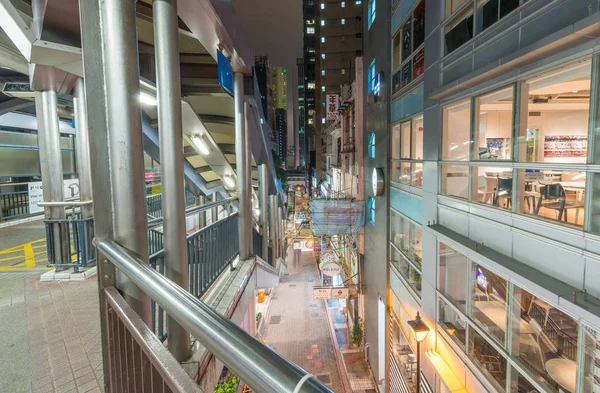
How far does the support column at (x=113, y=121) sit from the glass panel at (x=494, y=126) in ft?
14.9

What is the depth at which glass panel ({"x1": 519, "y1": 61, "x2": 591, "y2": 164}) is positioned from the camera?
12.4 ft

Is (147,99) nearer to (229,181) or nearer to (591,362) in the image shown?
(229,181)

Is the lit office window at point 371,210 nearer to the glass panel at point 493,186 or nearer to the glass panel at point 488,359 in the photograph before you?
the glass panel at point 493,186

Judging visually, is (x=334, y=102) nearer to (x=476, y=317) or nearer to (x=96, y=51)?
(x=476, y=317)

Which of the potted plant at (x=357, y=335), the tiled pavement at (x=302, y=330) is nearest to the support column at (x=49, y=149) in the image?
the tiled pavement at (x=302, y=330)

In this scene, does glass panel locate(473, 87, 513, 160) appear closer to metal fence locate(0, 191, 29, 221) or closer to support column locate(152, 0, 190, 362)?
support column locate(152, 0, 190, 362)

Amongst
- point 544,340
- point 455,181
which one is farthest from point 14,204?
point 544,340

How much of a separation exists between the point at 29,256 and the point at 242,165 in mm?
4749

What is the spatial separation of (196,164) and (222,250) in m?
6.93

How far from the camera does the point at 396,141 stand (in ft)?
31.4

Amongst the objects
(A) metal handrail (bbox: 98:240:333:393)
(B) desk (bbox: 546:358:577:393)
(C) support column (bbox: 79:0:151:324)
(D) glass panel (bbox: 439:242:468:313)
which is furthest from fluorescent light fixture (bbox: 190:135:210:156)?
(B) desk (bbox: 546:358:577:393)

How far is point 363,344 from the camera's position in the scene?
14164 millimetres

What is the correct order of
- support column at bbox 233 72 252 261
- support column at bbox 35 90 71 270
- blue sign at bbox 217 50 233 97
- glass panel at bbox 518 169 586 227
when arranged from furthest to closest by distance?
support column at bbox 233 72 252 261 < support column at bbox 35 90 71 270 < blue sign at bbox 217 50 233 97 < glass panel at bbox 518 169 586 227

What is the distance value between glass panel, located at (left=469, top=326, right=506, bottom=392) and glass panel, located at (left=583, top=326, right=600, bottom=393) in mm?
1318
